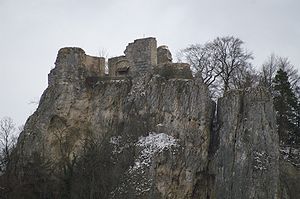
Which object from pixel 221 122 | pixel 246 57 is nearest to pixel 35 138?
pixel 221 122

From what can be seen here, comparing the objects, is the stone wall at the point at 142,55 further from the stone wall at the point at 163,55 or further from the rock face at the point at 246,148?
the rock face at the point at 246,148

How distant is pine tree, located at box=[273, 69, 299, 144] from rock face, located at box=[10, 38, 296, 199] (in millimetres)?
6667

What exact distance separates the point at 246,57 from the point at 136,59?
8.39m

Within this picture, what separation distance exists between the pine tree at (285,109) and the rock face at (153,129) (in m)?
6.67

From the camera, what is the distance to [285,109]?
96.1 feet

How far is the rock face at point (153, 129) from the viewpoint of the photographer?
21.8 m

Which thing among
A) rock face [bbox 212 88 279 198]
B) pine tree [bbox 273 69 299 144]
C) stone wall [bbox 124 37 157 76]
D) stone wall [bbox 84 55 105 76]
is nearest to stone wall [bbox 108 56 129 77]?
stone wall [bbox 84 55 105 76]

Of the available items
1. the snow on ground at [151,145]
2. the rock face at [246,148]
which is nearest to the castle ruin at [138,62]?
the rock face at [246,148]

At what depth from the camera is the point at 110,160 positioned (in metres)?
23.1

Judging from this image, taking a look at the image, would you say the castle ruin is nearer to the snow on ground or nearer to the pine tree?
the snow on ground

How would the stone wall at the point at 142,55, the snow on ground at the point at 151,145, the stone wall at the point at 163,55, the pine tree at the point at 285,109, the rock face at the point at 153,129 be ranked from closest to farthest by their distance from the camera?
the rock face at the point at 153,129 < the snow on ground at the point at 151,145 < the stone wall at the point at 142,55 < the stone wall at the point at 163,55 < the pine tree at the point at 285,109

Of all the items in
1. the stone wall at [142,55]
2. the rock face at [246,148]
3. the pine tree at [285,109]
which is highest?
the stone wall at [142,55]

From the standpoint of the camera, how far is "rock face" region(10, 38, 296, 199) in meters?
21.8

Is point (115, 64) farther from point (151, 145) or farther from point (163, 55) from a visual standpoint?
point (151, 145)
